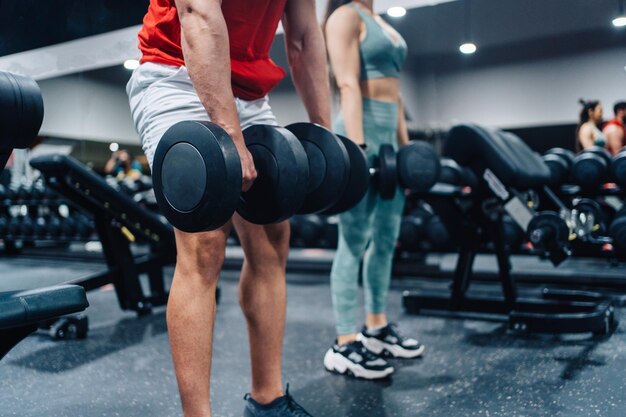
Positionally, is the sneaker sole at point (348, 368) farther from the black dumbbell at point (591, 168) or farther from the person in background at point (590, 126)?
the person in background at point (590, 126)

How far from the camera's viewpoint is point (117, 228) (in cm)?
274

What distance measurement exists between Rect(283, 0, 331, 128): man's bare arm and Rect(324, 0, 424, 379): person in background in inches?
14.2

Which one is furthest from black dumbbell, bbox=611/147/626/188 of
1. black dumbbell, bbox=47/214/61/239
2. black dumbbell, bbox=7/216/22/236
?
black dumbbell, bbox=7/216/22/236

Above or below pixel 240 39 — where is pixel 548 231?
below

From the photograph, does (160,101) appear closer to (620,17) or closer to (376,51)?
(376,51)

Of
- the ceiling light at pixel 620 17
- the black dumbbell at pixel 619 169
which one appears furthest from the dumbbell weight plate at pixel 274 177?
the black dumbbell at pixel 619 169

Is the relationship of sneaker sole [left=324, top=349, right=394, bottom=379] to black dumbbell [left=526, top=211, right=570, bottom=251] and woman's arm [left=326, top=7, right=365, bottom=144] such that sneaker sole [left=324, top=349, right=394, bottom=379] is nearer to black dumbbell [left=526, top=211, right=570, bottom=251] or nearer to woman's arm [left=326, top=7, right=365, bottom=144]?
woman's arm [left=326, top=7, right=365, bottom=144]

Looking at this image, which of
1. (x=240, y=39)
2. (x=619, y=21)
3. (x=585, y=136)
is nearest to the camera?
(x=240, y=39)

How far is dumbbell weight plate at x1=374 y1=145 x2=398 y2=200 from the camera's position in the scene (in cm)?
173

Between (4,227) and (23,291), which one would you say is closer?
(23,291)

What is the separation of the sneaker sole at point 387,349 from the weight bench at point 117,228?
131cm

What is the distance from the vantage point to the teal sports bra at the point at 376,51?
178 cm

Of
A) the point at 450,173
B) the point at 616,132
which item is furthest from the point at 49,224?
the point at 616,132

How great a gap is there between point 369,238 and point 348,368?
1.43ft
